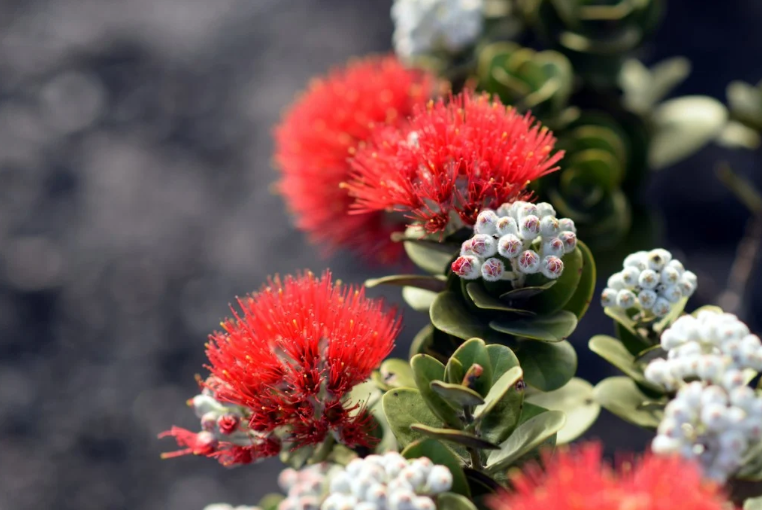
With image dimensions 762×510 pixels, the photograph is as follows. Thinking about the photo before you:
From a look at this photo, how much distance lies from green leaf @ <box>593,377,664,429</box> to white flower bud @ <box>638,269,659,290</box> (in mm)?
82

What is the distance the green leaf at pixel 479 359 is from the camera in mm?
468

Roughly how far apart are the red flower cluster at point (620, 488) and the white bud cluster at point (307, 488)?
181mm

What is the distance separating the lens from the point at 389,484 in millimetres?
424

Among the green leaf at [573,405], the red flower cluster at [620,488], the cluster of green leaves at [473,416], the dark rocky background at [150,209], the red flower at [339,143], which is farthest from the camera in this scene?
the dark rocky background at [150,209]

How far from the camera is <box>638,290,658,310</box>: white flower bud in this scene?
501 millimetres

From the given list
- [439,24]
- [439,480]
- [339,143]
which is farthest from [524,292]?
[439,24]

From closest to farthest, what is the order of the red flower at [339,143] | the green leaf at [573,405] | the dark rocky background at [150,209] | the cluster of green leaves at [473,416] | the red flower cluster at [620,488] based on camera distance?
1. the red flower cluster at [620,488]
2. the cluster of green leaves at [473,416]
3. the green leaf at [573,405]
4. the red flower at [339,143]
5. the dark rocky background at [150,209]

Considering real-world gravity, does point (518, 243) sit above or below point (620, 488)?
above

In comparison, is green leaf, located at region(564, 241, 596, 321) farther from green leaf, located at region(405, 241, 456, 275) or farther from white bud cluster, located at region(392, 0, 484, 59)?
white bud cluster, located at region(392, 0, 484, 59)

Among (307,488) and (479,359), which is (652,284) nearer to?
(479,359)

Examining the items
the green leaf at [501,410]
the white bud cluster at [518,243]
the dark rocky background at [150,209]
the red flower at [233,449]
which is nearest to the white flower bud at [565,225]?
the white bud cluster at [518,243]

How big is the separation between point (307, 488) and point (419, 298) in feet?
0.55

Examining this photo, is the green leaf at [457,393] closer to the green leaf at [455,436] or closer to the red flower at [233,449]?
the green leaf at [455,436]

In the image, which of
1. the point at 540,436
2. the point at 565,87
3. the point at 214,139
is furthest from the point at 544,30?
the point at 214,139
